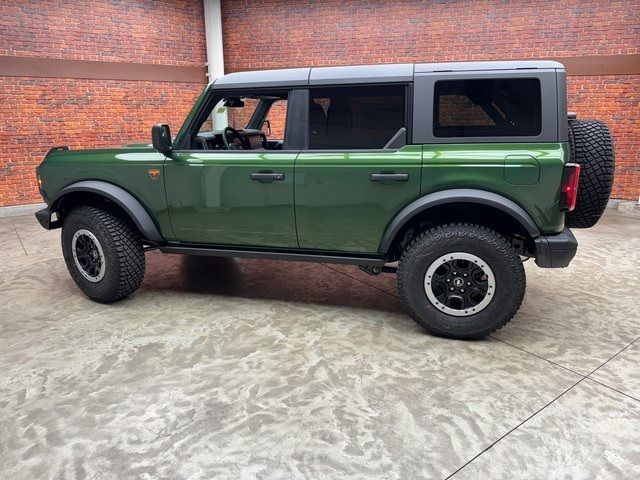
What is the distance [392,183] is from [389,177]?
52 millimetres

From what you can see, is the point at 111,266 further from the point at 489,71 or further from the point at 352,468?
the point at 489,71

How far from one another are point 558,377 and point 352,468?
1518 mm

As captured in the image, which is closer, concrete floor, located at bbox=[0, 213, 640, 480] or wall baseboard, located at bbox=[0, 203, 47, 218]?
concrete floor, located at bbox=[0, 213, 640, 480]

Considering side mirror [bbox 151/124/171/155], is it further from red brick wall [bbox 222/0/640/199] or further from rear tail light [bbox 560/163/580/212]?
red brick wall [bbox 222/0/640/199]

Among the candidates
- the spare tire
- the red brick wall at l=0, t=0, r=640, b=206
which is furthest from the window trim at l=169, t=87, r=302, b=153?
the red brick wall at l=0, t=0, r=640, b=206

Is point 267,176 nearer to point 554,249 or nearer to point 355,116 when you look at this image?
point 355,116

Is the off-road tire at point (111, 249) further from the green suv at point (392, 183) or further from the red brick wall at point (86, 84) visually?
the red brick wall at point (86, 84)

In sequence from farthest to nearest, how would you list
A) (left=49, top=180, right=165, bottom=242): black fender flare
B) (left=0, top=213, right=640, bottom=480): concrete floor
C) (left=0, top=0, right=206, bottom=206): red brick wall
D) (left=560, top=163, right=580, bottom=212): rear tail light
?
(left=0, top=0, right=206, bottom=206): red brick wall, (left=49, top=180, right=165, bottom=242): black fender flare, (left=560, top=163, right=580, bottom=212): rear tail light, (left=0, top=213, right=640, bottom=480): concrete floor

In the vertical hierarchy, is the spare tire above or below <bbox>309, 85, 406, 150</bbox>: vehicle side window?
below

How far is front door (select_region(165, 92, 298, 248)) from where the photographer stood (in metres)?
3.51

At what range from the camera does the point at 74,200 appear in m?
4.13

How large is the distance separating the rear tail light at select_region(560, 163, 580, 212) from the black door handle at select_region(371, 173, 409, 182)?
99 centimetres

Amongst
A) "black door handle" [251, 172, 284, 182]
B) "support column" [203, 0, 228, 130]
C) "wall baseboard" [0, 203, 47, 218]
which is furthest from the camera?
"support column" [203, 0, 228, 130]

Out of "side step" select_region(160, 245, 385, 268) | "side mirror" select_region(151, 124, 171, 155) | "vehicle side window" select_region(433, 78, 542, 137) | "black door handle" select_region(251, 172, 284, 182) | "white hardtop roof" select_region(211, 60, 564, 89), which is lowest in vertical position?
"side step" select_region(160, 245, 385, 268)
